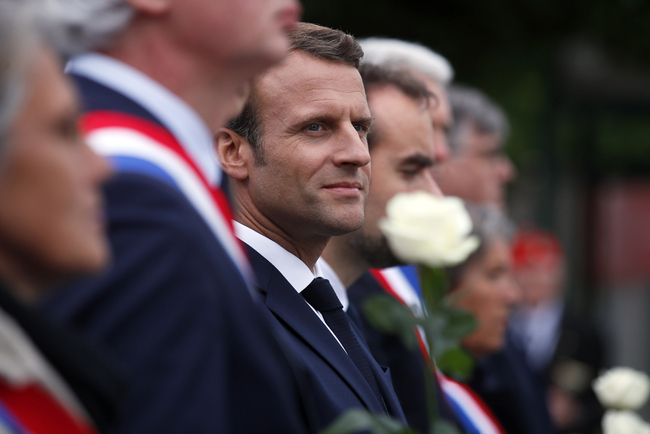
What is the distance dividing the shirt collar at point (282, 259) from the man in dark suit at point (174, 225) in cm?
104

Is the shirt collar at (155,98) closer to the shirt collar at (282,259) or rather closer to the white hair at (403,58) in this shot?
the shirt collar at (282,259)

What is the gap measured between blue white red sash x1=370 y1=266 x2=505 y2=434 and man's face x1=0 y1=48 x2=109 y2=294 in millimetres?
2425

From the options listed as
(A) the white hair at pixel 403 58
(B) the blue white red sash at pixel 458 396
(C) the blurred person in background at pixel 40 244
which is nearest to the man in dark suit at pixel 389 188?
(A) the white hair at pixel 403 58

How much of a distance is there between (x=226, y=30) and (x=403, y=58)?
111 inches

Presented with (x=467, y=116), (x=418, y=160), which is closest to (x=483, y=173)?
(x=467, y=116)

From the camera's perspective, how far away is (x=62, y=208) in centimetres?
103

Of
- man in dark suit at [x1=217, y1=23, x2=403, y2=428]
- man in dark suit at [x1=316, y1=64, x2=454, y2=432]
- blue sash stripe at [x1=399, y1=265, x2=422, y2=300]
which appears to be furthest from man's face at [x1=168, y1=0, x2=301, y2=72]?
blue sash stripe at [x1=399, y1=265, x2=422, y2=300]

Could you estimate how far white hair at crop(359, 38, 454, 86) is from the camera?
380 cm

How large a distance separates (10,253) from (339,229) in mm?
1515

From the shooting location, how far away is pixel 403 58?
159 inches

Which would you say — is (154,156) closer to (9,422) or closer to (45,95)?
(45,95)

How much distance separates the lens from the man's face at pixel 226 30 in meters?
1.32

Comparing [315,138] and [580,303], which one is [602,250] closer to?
[580,303]

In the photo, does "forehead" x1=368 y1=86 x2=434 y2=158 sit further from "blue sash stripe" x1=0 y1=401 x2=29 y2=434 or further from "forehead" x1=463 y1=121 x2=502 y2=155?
"blue sash stripe" x1=0 y1=401 x2=29 y2=434
